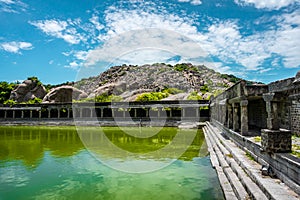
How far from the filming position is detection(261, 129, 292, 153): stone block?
575 centimetres

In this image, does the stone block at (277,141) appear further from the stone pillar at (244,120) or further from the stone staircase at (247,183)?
the stone pillar at (244,120)

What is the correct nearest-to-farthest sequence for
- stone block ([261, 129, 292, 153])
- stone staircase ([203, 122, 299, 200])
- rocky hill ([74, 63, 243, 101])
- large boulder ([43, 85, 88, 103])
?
stone staircase ([203, 122, 299, 200])
stone block ([261, 129, 292, 153])
large boulder ([43, 85, 88, 103])
rocky hill ([74, 63, 243, 101])

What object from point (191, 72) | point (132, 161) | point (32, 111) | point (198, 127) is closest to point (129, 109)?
point (198, 127)

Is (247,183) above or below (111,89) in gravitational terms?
below

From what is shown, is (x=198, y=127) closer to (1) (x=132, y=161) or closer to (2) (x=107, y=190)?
(1) (x=132, y=161)

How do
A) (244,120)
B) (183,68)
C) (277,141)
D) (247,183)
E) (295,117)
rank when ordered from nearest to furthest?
(247,183)
(277,141)
(244,120)
(295,117)
(183,68)

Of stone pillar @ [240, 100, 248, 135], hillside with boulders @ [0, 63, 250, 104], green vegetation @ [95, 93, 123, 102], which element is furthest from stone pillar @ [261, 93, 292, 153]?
green vegetation @ [95, 93, 123, 102]

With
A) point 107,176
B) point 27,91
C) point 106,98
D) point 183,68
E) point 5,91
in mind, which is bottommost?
point 107,176

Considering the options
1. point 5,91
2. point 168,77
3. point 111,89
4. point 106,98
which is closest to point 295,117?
point 106,98

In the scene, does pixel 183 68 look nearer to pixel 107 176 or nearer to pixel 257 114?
pixel 257 114

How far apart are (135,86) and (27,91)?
2431cm

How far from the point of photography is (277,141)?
5.83 meters

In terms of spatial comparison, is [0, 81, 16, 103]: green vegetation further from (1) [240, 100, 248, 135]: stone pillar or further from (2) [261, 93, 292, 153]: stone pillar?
(2) [261, 93, 292, 153]: stone pillar

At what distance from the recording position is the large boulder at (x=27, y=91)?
160 ft
